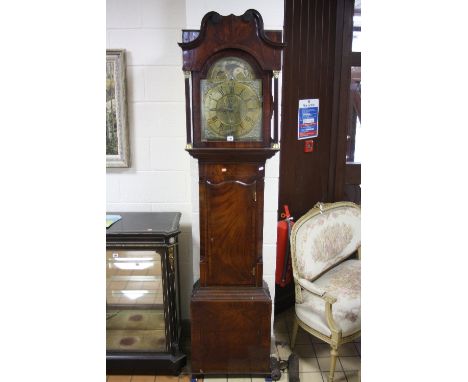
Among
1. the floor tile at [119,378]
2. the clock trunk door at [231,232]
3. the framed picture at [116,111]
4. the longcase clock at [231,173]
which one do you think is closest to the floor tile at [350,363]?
the longcase clock at [231,173]

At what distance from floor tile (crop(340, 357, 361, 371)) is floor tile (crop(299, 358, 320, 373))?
16 centimetres

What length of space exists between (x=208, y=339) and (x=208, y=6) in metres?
1.74

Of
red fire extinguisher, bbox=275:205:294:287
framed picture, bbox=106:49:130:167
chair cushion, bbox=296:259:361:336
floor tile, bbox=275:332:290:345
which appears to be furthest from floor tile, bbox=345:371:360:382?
framed picture, bbox=106:49:130:167

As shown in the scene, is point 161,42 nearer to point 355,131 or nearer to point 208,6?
point 208,6

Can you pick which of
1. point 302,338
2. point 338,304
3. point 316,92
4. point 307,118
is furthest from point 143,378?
point 316,92

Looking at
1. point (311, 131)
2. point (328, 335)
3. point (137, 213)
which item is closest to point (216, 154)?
point (137, 213)

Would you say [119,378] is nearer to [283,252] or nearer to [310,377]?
[310,377]

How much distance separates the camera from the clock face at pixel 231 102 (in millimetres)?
1668

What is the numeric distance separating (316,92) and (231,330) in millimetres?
1592

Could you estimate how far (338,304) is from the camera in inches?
77.3

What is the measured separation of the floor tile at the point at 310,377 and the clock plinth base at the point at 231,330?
0.69ft

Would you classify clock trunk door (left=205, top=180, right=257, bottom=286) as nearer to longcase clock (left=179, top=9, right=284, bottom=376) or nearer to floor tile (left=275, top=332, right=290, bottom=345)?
longcase clock (left=179, top=9, right=284, bottom=376)

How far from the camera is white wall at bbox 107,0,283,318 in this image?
6.49 feet

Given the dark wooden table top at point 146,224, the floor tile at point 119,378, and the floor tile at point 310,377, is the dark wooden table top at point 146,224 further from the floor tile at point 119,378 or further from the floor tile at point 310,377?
the floor tile at point 310,377
